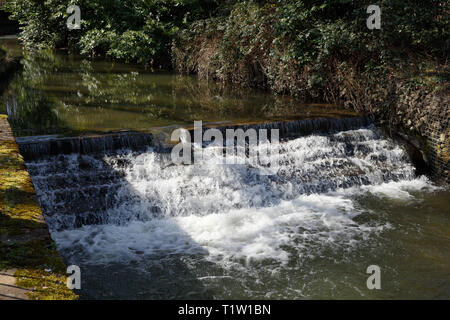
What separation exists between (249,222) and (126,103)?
18.7 ft

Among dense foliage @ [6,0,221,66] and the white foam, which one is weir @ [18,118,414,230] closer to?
the white foam

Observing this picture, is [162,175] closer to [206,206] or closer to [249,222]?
[206,206]

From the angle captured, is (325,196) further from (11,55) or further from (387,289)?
(11,55)

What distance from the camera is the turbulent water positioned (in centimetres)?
505

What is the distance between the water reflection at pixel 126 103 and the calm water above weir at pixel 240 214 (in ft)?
0.31

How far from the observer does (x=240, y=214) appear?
6.99 meters

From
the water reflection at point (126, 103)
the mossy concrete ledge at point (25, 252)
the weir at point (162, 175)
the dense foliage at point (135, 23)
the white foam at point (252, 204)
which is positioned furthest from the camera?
the dense foliage at point (135, 23)

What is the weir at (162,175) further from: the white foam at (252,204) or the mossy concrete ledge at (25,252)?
the mossy concrete ledge at (25,252)

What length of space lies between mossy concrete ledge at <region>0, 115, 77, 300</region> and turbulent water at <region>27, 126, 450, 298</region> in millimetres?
1370

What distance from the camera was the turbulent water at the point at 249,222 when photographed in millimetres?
5051

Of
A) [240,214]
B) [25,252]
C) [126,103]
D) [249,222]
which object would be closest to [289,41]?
[126,103]

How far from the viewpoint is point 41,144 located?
23.6ft

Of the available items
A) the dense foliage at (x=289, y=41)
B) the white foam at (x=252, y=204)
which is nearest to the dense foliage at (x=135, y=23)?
the dense foliage at (x=289, y=41)
